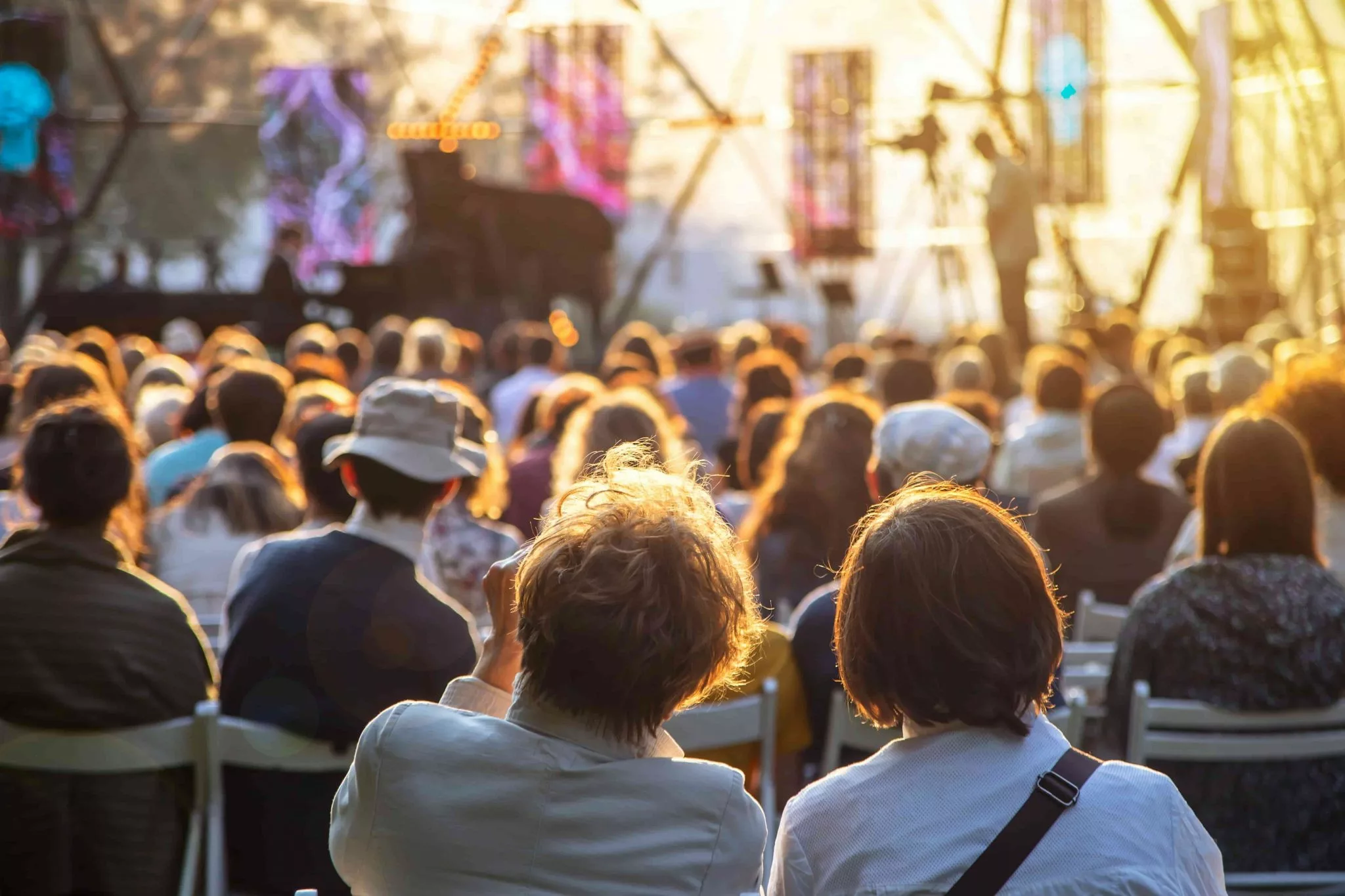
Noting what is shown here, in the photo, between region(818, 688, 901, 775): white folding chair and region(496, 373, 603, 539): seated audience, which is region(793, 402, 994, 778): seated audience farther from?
region(496, 373, 603, 539): seated audience

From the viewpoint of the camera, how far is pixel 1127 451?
166 inches

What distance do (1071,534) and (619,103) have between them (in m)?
14.5

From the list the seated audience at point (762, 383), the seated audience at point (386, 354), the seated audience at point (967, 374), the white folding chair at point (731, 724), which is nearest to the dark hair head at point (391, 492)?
the white folding chair at point (731, 724)

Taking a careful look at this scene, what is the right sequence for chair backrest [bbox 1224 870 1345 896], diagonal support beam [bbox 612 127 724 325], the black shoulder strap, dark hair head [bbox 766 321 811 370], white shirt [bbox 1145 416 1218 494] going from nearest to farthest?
the black shoulder strap, chair backrest [bbox 1224 870 1345 896], white shirt [bbox 1145 416 1218 494], dark hair head [bbox 766 321 811 370], diagonal support beam [bbox 612 127 724 325]

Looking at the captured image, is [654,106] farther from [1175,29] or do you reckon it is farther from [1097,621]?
[1097,621]

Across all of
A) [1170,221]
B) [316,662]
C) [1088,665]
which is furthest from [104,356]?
[1170,221]

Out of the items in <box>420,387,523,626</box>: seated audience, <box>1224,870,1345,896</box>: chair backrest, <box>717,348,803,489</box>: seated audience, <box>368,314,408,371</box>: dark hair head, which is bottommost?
<box>1224,870,1345,896</box>: chair backrest

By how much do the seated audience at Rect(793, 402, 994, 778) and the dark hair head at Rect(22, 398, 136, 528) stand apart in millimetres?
1303

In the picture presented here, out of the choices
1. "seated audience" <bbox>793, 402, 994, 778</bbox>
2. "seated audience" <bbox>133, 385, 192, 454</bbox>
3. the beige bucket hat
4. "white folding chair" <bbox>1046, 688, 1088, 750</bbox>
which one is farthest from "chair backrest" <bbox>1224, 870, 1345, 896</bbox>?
"seated audience" <bbox>133, 385, 192, 454</bbox>

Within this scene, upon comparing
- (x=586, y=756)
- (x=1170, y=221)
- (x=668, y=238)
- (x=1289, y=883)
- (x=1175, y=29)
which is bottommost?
(x=1289, y=883)

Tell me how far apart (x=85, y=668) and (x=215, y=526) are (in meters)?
1.32

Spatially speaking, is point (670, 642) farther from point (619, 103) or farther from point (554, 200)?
point (619, 103)

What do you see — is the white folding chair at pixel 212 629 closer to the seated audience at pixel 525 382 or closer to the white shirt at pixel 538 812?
the white shirt at pixel 538 812

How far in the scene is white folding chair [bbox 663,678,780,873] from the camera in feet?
8.70
